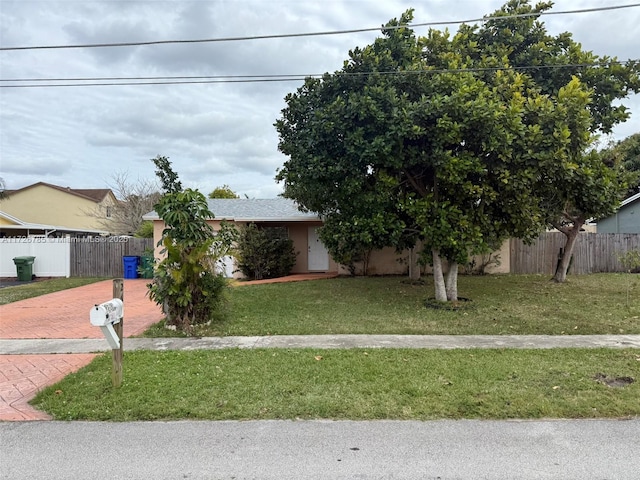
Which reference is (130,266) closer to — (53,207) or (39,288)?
(39,288)

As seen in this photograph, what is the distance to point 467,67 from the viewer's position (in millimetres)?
8992

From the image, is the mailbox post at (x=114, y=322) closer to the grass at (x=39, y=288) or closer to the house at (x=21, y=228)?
the grass at (x=39, y=288)

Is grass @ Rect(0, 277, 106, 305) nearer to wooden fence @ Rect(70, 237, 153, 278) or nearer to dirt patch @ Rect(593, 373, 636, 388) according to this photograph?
wooden fence @ Rect(70, 237, 153, 278)

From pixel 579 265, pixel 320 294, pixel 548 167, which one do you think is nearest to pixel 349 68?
pixel 548 167

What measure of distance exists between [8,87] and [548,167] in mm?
11717

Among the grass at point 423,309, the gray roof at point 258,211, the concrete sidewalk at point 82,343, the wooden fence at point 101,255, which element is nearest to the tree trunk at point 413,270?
the grass at point 423,309

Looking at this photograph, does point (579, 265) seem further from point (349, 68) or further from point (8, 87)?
point (8, 87)

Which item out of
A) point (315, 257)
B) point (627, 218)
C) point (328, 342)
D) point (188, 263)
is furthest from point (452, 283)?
point (627, 218)

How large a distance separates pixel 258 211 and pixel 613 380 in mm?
14449

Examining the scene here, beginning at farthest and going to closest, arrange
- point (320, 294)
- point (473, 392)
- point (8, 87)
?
point (320, 294)
point (8, 87)
point (473, 392)

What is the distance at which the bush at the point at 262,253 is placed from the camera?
621 inches

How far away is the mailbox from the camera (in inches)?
175

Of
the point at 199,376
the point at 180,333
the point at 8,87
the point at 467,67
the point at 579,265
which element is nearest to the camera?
the point at 199,376

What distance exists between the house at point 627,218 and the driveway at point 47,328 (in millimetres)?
23251
